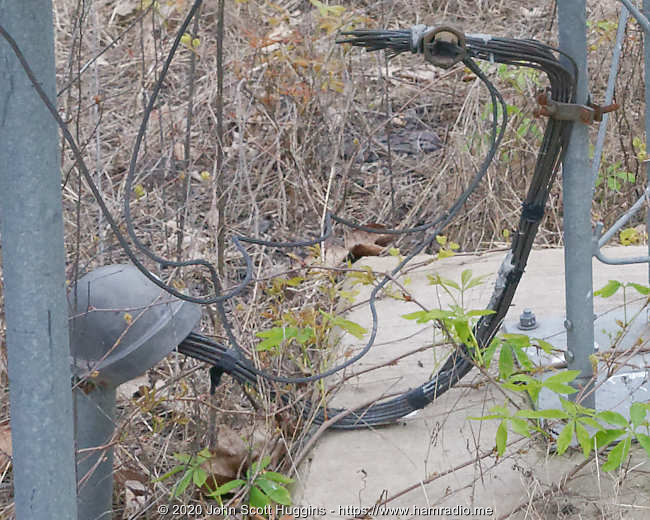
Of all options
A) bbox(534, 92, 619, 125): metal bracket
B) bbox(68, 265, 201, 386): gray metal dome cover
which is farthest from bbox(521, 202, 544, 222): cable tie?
bbox(68, 265, 201, 386): gray metal dome cover

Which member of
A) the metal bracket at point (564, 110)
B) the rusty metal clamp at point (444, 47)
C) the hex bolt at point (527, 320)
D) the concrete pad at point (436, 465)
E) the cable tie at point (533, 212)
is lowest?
the concrete pad at point (436, 465)

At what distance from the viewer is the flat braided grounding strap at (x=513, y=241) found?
1907 mm

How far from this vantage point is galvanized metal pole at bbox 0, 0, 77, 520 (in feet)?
3.85

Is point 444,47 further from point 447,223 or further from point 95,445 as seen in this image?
point 95,445

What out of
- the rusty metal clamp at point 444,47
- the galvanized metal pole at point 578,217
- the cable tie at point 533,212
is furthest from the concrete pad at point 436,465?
the rusty metal clamp at point 444,47

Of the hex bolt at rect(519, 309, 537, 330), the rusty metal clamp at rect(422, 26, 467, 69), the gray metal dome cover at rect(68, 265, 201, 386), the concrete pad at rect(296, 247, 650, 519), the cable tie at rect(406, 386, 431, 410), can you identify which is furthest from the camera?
the hex bolt at rect(519, 309, 537, 330)

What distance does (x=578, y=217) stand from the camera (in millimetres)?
2072

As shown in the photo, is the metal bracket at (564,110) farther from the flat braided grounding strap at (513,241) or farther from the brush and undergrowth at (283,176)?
the brush and undergrowth at (283,176)

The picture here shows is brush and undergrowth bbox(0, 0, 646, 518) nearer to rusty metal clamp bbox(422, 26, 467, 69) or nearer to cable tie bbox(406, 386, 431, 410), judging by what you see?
cable tie bbox(406, 386, 431, 410)

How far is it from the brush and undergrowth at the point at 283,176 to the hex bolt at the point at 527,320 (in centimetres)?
16

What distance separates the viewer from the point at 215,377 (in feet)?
7.73

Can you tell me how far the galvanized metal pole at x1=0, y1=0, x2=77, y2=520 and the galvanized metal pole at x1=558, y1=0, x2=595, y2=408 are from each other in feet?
4.02

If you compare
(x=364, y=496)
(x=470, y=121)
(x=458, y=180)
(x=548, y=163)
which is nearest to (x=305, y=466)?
(x=364, y=496)

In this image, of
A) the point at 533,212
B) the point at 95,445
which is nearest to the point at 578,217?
the point at 533,212
